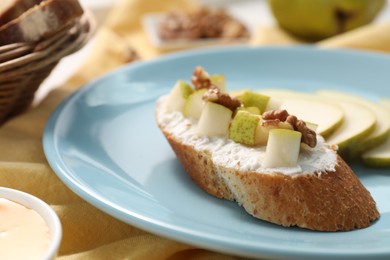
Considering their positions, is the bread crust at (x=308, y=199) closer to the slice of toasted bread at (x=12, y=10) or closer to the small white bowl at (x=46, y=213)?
the small white bowl at (x=46, y=213)

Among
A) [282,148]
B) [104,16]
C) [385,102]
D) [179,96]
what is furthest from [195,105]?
[104,16]

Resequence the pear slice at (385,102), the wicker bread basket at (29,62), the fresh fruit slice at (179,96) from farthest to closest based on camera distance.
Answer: the pear slice at (385,102) → the fresh fruit slice at (179,96) → the wicker bread basket at (29,62)

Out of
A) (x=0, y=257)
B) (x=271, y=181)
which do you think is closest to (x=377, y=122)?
(x=271, y=181)

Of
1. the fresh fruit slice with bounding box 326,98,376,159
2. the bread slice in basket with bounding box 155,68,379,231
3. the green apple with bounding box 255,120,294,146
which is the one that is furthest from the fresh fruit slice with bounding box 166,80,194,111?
the fresh fruit slice with bounding box 326,98,376,159

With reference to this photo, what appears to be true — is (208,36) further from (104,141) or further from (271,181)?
(271,181)

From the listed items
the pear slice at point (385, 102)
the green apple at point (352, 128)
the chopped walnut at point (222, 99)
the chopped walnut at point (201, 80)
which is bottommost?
the pear slice at point (385, 102)

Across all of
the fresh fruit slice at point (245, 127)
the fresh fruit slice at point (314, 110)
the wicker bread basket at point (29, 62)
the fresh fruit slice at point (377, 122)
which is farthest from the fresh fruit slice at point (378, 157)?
the wicker bread basket at point (29, 62)
